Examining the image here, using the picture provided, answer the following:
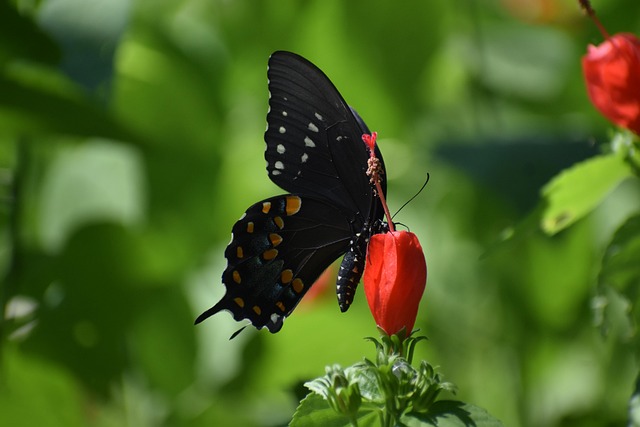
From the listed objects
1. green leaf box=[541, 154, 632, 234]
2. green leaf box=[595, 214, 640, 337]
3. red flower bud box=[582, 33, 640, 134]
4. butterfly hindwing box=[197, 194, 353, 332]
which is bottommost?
butterfly hindwing box=[197, 194, 353, 332]

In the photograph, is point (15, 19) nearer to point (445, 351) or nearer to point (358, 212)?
point (358, 212)

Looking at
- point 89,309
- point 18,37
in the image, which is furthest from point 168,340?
point 18,37

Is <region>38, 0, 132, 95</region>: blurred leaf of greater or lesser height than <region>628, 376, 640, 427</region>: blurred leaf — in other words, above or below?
above

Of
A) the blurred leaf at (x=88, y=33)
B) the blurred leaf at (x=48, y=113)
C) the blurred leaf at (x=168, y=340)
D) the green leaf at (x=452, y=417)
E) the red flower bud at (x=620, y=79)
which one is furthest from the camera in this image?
the blurred leaf at (x=168, y=340)

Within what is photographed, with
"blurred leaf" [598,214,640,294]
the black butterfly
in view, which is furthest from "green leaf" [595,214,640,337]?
the black butterfly

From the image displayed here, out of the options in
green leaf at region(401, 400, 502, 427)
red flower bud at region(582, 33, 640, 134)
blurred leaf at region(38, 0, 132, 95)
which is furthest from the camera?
blurred leaf at region(38, 0, 132, 95)

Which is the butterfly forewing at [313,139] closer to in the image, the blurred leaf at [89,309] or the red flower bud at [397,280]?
the red flower bud at [397,280]

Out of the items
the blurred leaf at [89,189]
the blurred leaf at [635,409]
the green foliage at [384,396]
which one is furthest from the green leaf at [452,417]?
the blurred leaf at [89,189]

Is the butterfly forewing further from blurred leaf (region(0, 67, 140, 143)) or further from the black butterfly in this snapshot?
blurred leaf (region(0, 67, 140, 143))

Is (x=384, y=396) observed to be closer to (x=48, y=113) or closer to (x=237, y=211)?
(x=48, y=113)
